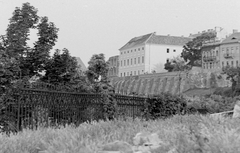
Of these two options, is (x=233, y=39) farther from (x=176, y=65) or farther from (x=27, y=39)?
(x=27, y=39)

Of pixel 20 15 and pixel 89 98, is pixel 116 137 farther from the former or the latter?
pixel 20 15

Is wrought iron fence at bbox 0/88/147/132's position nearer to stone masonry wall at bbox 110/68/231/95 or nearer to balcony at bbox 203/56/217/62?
stone masonry wall at bbox 110/68/231/95

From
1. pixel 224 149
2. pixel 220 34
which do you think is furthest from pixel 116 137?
pixel 220 34

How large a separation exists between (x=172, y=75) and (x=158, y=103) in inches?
2485

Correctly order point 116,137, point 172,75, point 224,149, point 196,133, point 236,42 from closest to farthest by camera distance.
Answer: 1. point 224,149
2. point 196,133
3. point 116,137
4. point 236,42
5. point 172,75

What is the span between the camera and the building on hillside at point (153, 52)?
95062 mm

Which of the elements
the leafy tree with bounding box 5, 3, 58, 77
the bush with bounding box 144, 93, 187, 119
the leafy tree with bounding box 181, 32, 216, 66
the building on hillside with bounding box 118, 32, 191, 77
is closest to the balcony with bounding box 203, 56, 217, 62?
the leafy tree with bounding box 181, 32, 216, 66

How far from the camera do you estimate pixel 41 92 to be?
1213 centimetres

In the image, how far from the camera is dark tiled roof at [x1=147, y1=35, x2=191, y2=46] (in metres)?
96.5

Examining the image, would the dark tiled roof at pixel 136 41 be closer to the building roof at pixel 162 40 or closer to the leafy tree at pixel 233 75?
the building roof at pixel 162 40

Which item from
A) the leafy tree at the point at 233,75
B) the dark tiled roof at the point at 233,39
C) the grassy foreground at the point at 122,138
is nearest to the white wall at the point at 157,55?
the dark tiled roof at the point at 233,39

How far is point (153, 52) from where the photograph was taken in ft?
316

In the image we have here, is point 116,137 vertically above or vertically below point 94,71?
below

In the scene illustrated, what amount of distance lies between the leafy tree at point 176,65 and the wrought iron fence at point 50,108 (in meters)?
70.9
